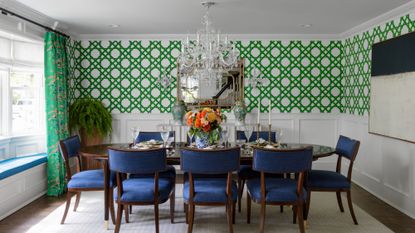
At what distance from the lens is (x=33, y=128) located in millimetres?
5293

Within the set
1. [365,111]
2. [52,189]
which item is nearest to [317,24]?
[365,111]

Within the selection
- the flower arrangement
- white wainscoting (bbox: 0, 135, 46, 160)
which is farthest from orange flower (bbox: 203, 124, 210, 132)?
white wainscoting (bbox: 0, 135, 46, 160)

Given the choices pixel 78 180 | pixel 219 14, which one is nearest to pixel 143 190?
pixel 78 180

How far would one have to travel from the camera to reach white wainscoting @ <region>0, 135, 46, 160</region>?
464 centimetres

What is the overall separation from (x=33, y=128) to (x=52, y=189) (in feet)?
3.28

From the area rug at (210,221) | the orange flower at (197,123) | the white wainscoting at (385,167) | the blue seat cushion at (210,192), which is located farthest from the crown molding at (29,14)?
the white wainscoting at (385,167)

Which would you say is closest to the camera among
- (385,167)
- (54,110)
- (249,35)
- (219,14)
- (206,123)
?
(206,123)

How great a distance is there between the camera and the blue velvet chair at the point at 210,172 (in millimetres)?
A: 3139

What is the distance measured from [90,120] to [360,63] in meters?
4.07

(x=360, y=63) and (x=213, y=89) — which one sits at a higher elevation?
(x=360, y=63)

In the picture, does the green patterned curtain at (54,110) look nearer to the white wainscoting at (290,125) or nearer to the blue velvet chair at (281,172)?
the white wainscoting at (290,125)

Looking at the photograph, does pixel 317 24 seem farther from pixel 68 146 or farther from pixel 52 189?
pixel 52 189

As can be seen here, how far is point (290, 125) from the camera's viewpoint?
6.19m

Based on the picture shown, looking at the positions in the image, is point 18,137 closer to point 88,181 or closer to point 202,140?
point 88,181
